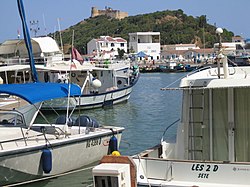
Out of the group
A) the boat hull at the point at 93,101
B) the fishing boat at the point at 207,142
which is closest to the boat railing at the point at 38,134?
the fishing boat at the point at 207,142

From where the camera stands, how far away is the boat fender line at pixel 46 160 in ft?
38.8

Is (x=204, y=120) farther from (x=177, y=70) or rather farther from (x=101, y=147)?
(x=177, y=70)

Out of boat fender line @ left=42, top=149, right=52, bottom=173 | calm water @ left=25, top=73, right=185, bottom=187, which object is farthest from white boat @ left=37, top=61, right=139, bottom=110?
boat fender line @ left=42, top=149, right=52, bottom=173

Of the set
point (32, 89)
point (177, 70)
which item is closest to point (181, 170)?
point (32, 89)

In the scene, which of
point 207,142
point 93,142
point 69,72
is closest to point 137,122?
point 69,72

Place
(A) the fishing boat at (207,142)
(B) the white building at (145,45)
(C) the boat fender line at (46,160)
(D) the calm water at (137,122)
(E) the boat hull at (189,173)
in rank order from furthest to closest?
1. (B) the white building at (145,45)
2. (D) the calm water at (137,122)
3. (C) the boat fender line at (46,160)
4. (A) the fishing boat at (207,142)
5. (E) the boat hull at (189,173)

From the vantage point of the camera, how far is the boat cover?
12.1 meters

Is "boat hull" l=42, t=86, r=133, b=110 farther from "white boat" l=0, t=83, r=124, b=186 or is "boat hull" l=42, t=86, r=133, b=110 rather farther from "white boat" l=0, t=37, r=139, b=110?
"white boat" l=0, t=83, r=124, b=186

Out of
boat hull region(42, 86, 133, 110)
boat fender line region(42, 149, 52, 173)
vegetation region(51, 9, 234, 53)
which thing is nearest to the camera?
boat fender line region(42, 149, 52, 173)

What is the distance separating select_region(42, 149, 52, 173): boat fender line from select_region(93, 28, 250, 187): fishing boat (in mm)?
3097

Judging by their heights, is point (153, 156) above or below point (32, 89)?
below

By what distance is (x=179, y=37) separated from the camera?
164 m

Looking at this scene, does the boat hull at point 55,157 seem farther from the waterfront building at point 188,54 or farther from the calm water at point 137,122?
the waterfront building at point 188,54

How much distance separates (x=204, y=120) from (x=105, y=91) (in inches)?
901
